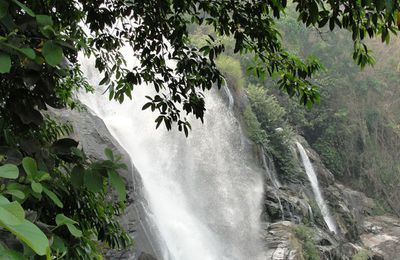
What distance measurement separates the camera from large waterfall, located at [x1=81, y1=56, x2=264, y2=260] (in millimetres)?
9375

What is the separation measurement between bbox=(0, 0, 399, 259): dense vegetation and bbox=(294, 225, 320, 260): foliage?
766cm

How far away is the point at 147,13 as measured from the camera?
3057 millimetres

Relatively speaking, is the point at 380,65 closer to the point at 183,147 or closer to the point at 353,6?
the point at 183,147

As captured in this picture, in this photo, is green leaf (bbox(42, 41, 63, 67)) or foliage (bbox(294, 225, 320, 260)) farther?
foliage (bbox(294, 225, 320, 260))

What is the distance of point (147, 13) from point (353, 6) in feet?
4.58

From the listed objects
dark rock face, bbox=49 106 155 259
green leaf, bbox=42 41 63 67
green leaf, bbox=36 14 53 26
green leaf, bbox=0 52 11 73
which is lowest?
green leaf, bbox=0 52 11 73

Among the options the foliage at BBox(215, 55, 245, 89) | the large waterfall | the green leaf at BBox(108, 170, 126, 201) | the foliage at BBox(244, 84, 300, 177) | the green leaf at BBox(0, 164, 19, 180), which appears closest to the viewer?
the green leaf at BBox(0, 164, 19, 180)

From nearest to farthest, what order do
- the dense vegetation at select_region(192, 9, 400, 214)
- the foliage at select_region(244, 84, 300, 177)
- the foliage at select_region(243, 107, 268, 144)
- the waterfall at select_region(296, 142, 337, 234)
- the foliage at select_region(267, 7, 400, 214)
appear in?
the foliage at select_region(243, 107, 268, 144) < the foliage at select_region(244, 84, 300, 177) < the waterfall at select_region(296, 142, 337, 234) < the dense vegetation at select_region(192, 9, 400, 214) < the foliage at select_region(267, 7, 400, 214)

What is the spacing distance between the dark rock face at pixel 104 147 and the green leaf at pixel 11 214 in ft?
18.9

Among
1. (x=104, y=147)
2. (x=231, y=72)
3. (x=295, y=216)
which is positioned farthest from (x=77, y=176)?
(x=231, y=72)

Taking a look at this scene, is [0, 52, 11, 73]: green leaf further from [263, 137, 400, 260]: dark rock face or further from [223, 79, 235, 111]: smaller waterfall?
[223, 79, 235, 111]: smaller waterfall

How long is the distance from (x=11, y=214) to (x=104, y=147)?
5.99m

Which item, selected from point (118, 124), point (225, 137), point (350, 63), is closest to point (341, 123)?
point (350, 63)

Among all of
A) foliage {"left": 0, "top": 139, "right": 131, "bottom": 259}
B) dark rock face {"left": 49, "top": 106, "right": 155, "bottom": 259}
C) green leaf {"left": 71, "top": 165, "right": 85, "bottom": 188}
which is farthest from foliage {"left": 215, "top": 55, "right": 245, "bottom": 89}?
Result: green leaf {"left": 71, "top": 165, "right": 85, "bottom": 188}
